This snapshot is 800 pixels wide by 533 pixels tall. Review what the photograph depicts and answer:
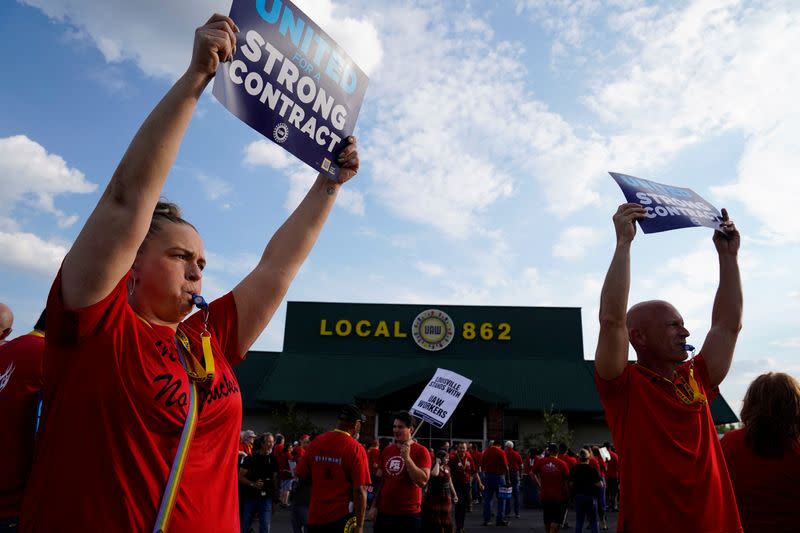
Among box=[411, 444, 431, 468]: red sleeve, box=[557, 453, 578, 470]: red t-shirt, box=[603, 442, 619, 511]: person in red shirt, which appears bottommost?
box=[411, 444, 431, 468]: red sleeve

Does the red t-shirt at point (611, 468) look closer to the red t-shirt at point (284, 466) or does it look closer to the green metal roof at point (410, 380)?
the green metal roof at point (410, 380)

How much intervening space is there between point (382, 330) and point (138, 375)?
30.1 m

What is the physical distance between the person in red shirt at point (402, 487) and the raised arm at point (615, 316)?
5.46 m

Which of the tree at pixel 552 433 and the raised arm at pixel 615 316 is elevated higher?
the tree at pixel 552 433

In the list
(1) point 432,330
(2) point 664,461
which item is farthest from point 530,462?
(2) point 664,461

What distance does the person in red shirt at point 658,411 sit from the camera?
10.6 ft

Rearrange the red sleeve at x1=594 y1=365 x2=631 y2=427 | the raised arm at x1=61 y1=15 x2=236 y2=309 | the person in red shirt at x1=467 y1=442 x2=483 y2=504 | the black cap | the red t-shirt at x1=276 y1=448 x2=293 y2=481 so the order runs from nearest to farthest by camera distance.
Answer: the raised arm at x1=61 y1=15 x2=236 y2=309, the red sleeve at x1=594 y1=365 x2=631 y2=427, the black cap, the red t-shirt at x1=276 y1=448 x2=293 y2=481, the person in red shirt at x1=467 y1=442 x2=483 y2=504

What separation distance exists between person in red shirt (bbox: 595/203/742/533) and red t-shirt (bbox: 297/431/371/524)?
4404 millimetres

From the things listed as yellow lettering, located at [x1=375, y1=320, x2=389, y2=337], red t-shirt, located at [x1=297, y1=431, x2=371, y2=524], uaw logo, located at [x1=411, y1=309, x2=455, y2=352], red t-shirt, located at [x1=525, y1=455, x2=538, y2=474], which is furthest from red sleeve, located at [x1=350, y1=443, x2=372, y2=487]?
yellow lettering, located at [x1=375, y1=320, x2=389, y2=337]

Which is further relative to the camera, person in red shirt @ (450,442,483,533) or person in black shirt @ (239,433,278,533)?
person in red shirt @ (450,442,483,533)

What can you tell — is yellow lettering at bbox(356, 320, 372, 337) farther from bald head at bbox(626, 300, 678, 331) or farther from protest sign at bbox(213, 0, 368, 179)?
protest sign at bbox(213, 0, 368, 179)

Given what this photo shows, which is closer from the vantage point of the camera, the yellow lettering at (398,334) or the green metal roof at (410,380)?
the green metal roof at (410,380)

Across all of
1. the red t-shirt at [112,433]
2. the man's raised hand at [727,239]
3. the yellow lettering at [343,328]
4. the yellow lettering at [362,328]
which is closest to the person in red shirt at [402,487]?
the man's raised hand at [727,239]

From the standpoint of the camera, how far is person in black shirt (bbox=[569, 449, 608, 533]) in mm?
12461
